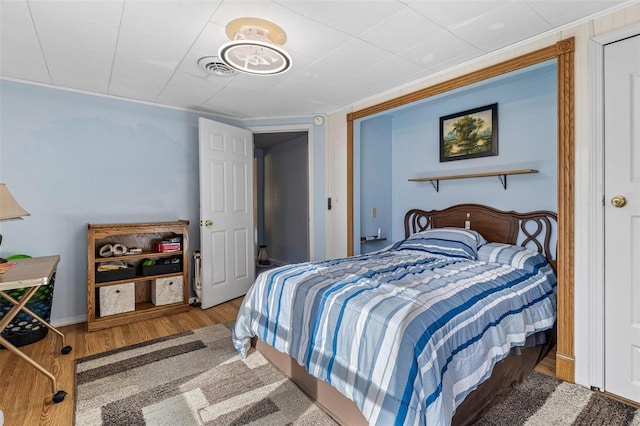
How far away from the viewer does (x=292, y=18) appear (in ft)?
6.40

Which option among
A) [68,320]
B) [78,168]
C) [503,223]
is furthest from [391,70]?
[68,320]

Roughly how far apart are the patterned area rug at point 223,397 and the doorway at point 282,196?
A: 9.48 feet

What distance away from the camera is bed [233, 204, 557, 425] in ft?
4.53

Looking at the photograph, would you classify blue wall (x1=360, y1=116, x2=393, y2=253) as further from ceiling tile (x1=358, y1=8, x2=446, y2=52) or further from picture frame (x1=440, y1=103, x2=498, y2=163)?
ceiling tile (x1=358, y1=8, x2=446, y2=52)

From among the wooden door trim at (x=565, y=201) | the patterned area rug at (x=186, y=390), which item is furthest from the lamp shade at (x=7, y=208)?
the wooden door trim at (x=565, y=201)

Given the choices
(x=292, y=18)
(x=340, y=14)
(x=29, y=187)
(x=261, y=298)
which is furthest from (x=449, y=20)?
(x=29, y=187)

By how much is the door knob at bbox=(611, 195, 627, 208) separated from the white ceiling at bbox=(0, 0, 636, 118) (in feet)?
3.62

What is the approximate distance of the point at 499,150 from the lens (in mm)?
3123

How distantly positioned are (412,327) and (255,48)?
72.6 inches

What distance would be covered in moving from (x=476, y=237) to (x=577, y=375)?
1.21 m

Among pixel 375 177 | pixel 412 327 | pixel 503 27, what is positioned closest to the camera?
pixel 412 327

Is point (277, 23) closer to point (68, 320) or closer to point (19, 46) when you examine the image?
point (19, 46)

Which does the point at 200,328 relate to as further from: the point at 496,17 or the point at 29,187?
the point at 496,17

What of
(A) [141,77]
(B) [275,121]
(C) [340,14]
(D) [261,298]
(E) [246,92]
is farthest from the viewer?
(B) [275,121]
